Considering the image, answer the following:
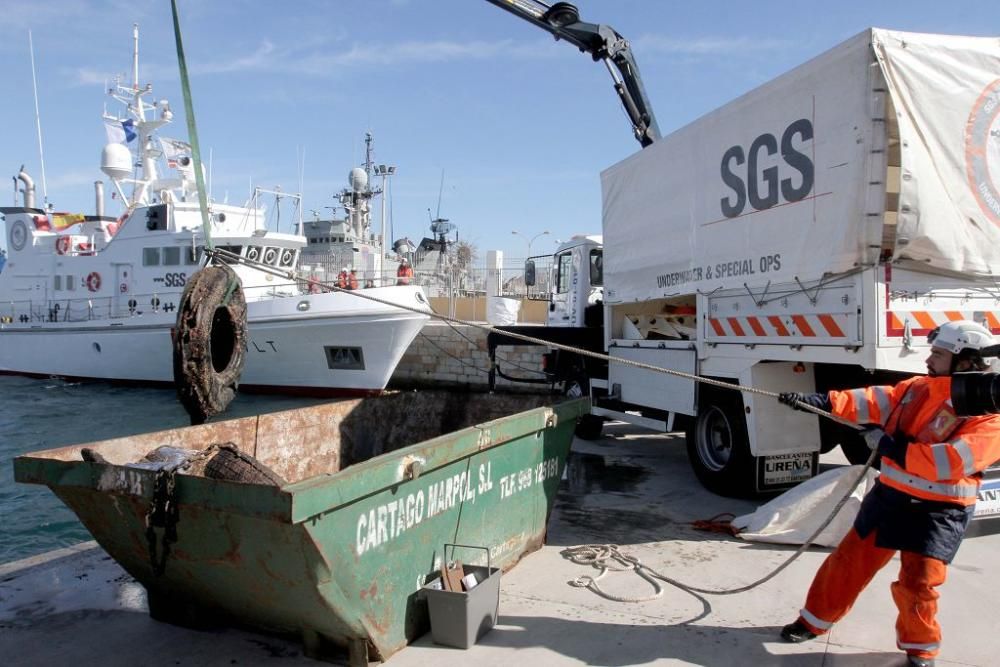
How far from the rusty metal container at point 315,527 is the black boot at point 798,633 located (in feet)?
5.35

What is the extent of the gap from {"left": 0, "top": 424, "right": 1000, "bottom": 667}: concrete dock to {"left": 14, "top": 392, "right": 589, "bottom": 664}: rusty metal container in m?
0.22

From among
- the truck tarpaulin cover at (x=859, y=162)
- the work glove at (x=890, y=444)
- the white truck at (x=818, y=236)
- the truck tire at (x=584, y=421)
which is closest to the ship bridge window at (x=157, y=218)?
the truck tire at (x=584, y=421)

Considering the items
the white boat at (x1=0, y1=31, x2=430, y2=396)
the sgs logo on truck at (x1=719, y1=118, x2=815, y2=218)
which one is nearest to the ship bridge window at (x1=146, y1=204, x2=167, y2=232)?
the white boat at (x1=0, y1=31, x2=430, y2=396)

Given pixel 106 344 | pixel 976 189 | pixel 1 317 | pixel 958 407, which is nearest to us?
pixel 958 407

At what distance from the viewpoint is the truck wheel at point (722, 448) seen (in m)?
6.13

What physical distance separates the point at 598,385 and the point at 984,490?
164 inches

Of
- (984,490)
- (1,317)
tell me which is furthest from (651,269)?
(1,317)

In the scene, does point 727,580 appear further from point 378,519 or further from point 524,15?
point 524,15

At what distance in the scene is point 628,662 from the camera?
3479mm

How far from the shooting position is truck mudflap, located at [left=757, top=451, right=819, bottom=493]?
6082mm

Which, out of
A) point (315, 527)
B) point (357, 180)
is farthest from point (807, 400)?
point (357, 180)

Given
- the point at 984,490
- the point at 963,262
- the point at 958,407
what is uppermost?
the point at 963,262

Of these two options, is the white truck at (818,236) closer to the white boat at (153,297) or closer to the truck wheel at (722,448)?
the truck wheel at (722,448)

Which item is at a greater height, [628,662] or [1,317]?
[1,317]
